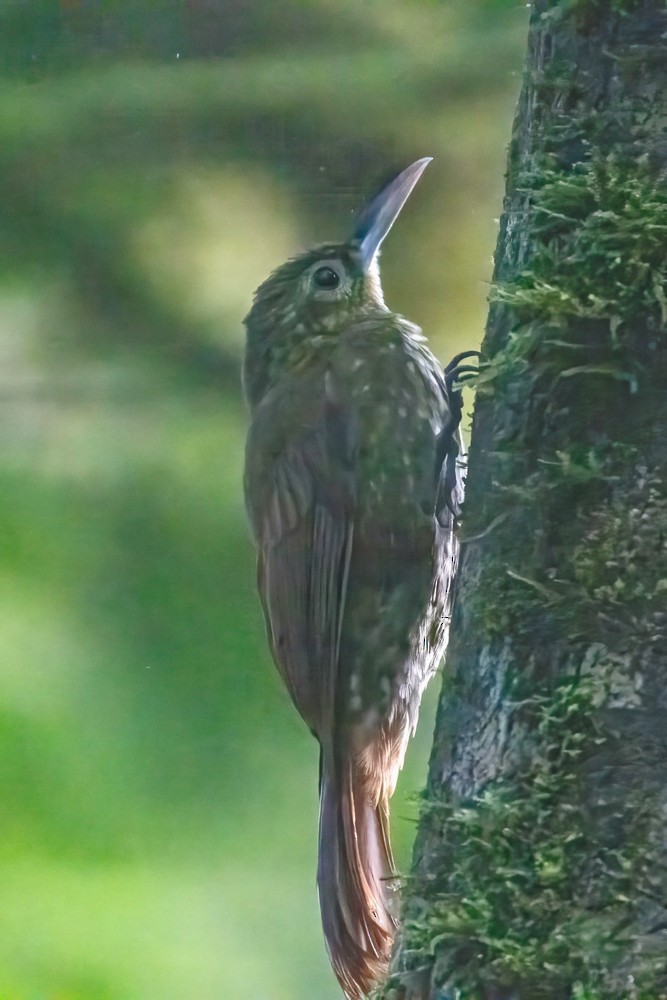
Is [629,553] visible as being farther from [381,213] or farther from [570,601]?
[381,213]

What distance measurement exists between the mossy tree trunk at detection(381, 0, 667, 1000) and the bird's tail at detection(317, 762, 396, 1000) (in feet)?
1.35

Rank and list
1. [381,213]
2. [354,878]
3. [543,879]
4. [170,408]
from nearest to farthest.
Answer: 1. [543,879]
2. [354,878]
3. [381,213]
4. [170,408]

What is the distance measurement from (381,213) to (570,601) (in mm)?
856

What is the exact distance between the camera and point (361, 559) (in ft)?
5.31

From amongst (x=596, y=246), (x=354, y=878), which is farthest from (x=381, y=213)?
(x=354, y=878)

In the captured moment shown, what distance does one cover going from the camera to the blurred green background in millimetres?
1747

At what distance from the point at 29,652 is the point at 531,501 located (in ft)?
3.53

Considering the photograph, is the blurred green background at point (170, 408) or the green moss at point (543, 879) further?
the blurred green background at point (170, 408)

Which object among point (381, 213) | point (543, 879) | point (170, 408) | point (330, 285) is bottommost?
point (543, 879)

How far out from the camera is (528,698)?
41.5 inches

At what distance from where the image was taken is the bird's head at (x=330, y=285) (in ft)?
5.60

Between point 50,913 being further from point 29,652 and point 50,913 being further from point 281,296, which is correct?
point 281,296

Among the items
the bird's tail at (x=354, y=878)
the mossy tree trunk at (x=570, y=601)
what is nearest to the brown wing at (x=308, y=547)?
the bird's tail at (x=354, y=878)

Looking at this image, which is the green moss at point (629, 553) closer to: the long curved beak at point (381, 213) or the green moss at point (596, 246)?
the green moss at point (596, 246)
